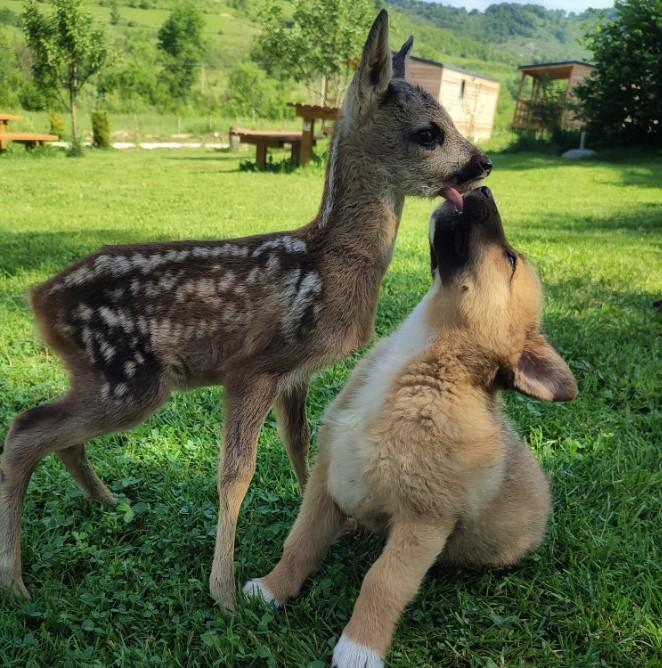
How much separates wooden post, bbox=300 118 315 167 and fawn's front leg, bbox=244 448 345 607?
17.1 m

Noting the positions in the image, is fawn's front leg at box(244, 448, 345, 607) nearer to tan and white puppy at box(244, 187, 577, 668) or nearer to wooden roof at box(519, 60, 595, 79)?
tan and white puppy at box(244, 187, 577, 668)

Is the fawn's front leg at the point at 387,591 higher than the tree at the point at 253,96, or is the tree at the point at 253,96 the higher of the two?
the fawn's front leg at the point at 387,591

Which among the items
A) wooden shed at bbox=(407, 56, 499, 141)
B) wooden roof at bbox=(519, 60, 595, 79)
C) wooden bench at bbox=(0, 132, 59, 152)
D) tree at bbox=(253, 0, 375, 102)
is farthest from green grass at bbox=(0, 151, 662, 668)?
wooden shed at bbox=(407, 56, 499, 141)

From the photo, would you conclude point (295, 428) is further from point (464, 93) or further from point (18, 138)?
point (464, 93)

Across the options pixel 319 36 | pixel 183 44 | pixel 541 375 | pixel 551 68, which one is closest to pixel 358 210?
pixel 541 375

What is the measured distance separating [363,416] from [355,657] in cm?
88

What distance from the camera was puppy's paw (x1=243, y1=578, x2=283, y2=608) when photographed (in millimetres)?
2629

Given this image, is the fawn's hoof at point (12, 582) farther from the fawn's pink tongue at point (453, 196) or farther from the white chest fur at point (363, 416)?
the fawn's pink tongue at point (453, 196)

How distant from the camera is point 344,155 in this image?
3098mm

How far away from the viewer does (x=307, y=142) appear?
63.2 ft

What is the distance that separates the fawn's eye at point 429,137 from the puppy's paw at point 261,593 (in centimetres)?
A: 209

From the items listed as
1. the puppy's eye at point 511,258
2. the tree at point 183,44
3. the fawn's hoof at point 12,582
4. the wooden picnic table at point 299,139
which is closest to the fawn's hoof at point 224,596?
the fawn's hoof at point 12,582

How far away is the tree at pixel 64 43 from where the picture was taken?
84.4ft

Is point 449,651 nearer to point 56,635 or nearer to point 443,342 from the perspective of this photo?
point 443,342
